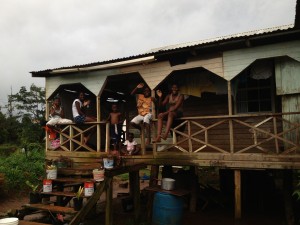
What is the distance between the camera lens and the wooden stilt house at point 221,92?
669 cm

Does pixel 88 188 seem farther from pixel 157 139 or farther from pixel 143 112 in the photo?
pixel 143 112

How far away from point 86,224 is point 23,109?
38.8m

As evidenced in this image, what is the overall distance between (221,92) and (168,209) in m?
4.02

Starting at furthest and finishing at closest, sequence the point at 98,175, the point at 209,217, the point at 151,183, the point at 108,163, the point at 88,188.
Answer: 1. the point at 209,217
2. the point at 151,183
3. the point at 98,175
4. the point at 108,163
5. the point at 88,188

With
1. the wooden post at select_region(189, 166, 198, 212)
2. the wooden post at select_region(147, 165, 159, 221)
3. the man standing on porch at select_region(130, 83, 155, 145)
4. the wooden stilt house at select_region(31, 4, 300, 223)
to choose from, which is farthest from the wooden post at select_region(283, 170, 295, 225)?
the man standing on porch at select_region(130, 83, 155, 145)

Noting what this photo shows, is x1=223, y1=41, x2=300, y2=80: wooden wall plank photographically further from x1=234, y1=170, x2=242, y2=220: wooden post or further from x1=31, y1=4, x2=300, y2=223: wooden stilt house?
x1=234, y1=170, x2=242, y2=220: wooden post

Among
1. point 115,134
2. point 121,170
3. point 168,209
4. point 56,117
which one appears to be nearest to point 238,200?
point 168,209

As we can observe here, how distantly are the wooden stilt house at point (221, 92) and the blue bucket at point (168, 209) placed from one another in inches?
39.0

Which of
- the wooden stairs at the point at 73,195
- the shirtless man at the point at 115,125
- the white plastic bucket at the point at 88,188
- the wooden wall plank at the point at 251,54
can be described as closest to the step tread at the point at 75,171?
the wooden stairs at the point at 73,195

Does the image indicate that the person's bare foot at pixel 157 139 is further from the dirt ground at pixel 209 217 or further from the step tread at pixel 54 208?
the step tread at pixel 54 208

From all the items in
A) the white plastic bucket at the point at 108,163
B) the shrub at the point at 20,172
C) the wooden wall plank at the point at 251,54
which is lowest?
the shrub at the point at 20,172

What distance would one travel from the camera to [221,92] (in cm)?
894

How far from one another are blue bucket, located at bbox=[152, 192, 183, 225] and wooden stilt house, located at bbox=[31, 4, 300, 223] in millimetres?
990

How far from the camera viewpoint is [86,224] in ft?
26.2
